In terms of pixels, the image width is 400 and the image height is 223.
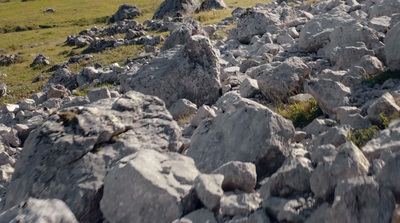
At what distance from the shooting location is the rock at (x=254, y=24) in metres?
21.8

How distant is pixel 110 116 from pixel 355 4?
1505 centimetres

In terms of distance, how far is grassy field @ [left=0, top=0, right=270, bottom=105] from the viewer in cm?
3011

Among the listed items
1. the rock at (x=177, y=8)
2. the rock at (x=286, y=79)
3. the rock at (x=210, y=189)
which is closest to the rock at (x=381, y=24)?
the rock at (x=286, y=79)

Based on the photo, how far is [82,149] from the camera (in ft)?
23.1

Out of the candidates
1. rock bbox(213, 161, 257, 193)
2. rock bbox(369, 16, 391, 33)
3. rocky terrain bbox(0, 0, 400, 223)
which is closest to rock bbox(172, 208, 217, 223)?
rocky terrain bbox(0, 0, 400, 223)

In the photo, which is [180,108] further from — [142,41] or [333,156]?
[142,41]

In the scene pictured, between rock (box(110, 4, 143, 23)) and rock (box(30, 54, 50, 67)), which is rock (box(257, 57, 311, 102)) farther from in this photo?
rock (box(110, 4, 143, 23))

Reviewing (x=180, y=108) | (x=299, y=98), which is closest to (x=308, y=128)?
(x=299, y=98)

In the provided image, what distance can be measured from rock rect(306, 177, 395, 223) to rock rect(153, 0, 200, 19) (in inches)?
1777

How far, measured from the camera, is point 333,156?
17.4 feet

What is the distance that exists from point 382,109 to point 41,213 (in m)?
5.33

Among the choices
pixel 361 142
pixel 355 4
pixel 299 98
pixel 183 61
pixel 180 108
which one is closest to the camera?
pixel 361 142

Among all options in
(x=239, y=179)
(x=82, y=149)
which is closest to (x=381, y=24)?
(x=239, y=179)

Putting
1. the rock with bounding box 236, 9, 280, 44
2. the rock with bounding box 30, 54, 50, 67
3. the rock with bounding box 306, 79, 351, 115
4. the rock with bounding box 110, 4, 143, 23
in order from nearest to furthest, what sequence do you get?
the rock with bounding box 306, 79, 351, 115
the rock with bounding box 236, 9, 280, 44
the rock with bounding box 30, 54, 50, 67
the rock with bounding box 110, 4, 143, 23
